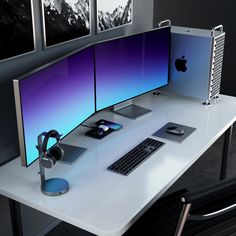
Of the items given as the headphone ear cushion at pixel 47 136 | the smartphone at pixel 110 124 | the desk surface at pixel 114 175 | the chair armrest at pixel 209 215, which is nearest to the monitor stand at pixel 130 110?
the desk surface at pixel 114 175

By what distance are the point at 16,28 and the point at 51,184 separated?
774 mm

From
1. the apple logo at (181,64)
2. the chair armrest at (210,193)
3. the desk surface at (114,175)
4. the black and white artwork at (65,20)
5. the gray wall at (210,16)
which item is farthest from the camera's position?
the gray wall at (210,16)

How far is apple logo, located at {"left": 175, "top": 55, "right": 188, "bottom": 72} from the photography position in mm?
2709

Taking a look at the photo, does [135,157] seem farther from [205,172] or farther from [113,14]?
[205,172]

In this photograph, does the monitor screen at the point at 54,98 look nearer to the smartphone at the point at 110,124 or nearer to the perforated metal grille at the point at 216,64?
the smartphone at the point at 110,124

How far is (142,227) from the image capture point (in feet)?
6.04

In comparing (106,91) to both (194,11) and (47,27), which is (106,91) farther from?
(194,11)

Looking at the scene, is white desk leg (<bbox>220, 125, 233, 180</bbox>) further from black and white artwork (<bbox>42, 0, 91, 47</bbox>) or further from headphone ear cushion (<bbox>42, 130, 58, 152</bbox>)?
headphone ear cushion (<bbox>42, 130, 58, 152</bbox>)

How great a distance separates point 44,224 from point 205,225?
129 cm

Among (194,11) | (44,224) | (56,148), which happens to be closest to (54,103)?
(56,148)

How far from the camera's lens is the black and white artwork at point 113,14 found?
8.22 feet

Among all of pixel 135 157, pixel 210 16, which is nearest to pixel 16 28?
pixel 135 157

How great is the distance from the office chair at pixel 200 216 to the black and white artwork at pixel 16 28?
1.03 m

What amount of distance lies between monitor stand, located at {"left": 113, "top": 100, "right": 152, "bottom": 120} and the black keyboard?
330 mm
